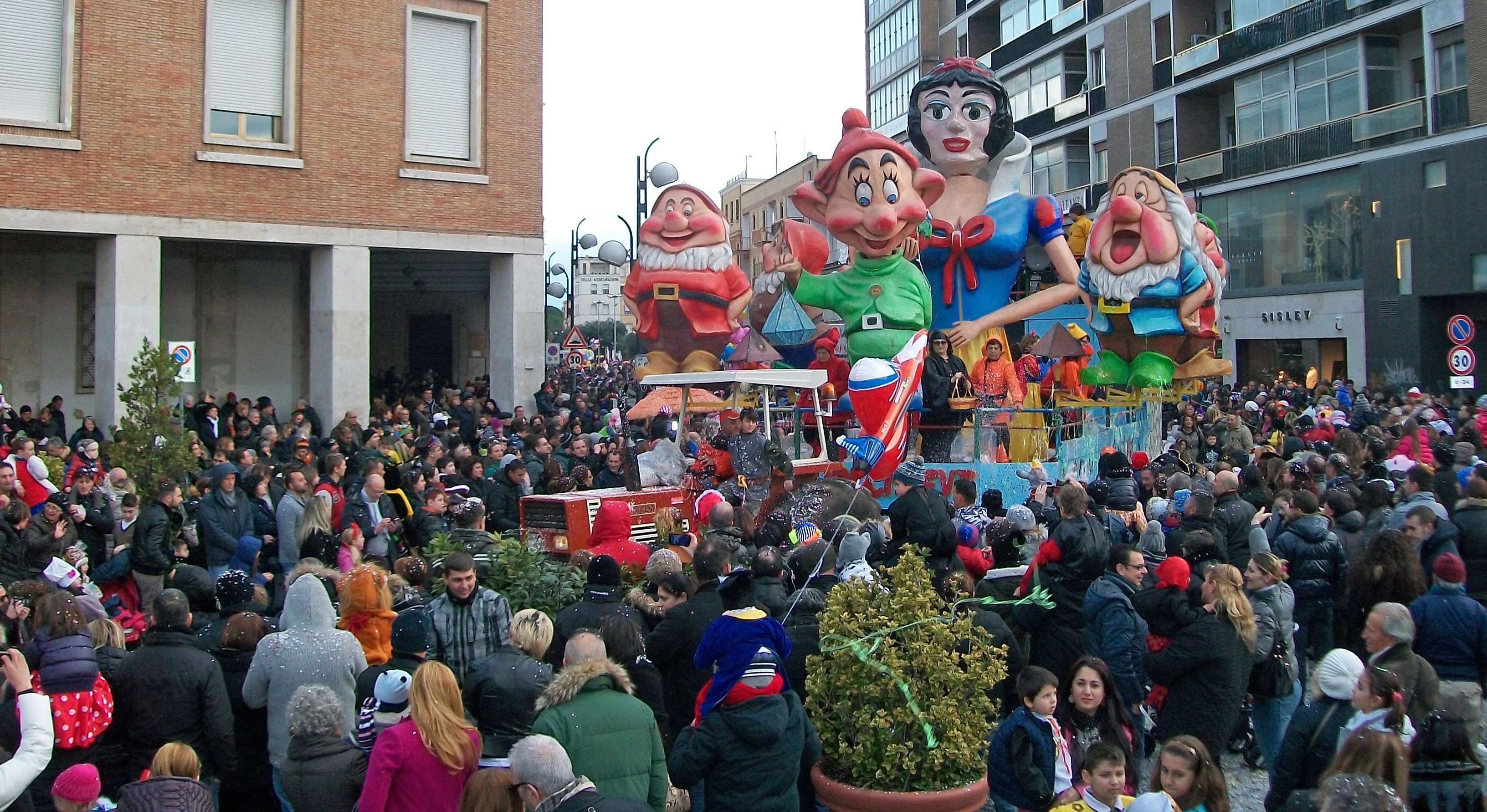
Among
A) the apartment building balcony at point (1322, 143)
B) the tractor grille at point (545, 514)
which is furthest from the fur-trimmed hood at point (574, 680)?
the apartment building balcony at point (1322, 143)

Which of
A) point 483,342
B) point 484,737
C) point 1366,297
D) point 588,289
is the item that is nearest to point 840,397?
point 484,737

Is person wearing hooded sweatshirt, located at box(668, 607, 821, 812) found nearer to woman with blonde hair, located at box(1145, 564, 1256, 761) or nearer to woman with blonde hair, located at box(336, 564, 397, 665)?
woman with blonde hair, located at box(336, 564, 397, 665)

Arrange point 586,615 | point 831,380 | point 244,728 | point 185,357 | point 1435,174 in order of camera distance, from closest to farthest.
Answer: point 244,728, point 586,615, point 185,357, point 831,380, point 1435,174

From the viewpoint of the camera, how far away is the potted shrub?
537cm

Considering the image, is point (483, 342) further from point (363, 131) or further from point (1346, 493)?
point (1346, 493)

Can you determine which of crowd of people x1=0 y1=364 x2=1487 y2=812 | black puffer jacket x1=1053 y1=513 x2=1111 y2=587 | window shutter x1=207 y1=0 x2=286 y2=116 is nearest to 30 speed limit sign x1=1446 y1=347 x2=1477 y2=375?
crowd of people x1=0 y1=364 x2=1487 y2=812

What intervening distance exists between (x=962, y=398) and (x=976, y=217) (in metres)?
4.68

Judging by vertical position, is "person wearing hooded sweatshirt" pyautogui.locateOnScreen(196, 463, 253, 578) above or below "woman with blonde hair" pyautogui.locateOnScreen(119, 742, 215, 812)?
above

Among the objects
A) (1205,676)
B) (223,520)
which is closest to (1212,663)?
(1205,676)

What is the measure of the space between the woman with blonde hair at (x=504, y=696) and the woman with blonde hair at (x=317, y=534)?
10.5 feet

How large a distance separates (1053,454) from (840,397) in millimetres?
2906

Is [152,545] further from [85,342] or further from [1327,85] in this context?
[1327,85]

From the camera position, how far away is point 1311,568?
26.9 ft

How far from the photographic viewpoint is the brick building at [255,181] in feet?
62.6
